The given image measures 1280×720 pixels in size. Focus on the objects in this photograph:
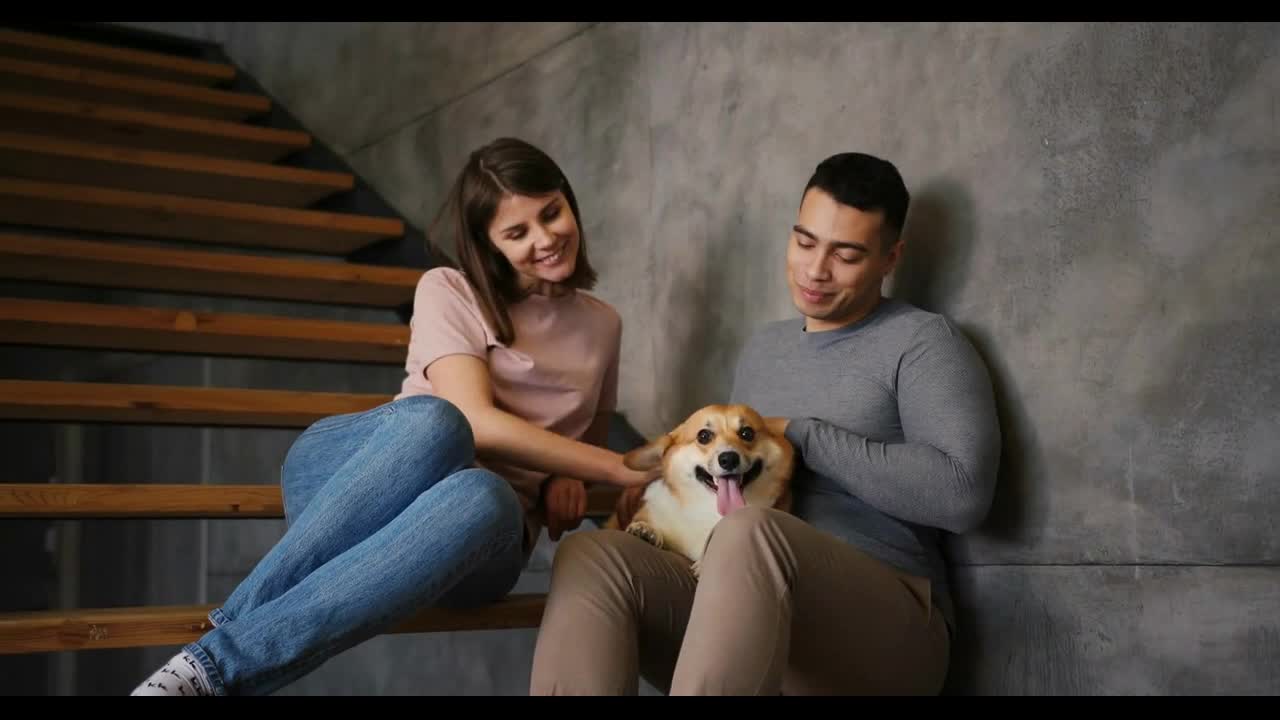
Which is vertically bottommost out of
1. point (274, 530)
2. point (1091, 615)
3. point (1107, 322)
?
point (274, 530)

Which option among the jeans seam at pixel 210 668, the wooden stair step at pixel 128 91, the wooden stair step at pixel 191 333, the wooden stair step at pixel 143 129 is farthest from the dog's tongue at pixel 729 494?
the wooden stair step at pixel 128 91

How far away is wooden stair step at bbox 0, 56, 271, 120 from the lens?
165 inches

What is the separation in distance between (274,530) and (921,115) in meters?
3.75

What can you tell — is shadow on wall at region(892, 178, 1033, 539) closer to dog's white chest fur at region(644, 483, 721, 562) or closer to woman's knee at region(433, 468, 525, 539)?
dog's white chest fur at region(644, 483, 721, 562)

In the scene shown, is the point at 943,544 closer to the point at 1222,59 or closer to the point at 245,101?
the point at 1222,59

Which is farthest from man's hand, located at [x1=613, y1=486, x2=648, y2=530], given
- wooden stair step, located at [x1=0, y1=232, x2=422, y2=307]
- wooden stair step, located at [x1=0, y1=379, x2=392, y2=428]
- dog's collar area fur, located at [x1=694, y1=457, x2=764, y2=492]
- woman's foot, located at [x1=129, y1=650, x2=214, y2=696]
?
wooden stair step, located at [x1=0, y1=232, x2=422, y2=307]

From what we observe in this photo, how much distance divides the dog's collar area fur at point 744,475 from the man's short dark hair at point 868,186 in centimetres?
45

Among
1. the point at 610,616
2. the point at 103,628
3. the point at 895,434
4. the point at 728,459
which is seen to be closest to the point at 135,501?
the point at 103,628

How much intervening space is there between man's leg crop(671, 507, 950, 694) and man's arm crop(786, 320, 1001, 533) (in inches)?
5.0

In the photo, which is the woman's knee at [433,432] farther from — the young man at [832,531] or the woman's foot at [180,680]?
the woman's foot at [180,680]

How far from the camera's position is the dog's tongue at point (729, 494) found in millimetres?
2080

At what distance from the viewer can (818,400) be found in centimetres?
225
